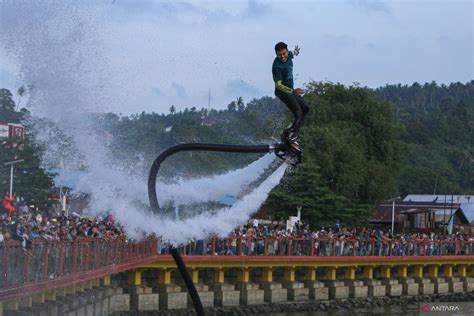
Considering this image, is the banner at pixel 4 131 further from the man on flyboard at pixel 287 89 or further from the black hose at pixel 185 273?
the man on flyboard at pixel 287 89

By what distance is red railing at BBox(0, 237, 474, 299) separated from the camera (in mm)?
24594

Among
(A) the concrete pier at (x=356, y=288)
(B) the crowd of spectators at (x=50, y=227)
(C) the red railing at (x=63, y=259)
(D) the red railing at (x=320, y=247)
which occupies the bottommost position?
(A) the concrete pier at (x=356, y=288)

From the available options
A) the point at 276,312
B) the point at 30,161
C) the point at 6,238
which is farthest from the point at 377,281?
the point at 6,238

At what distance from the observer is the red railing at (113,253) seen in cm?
2459

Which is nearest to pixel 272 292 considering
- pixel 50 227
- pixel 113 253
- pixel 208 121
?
pixel 113 253

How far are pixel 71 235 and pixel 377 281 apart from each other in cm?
3865

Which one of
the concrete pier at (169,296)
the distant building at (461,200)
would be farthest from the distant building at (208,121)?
the distant building at (461,200)

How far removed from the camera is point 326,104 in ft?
295

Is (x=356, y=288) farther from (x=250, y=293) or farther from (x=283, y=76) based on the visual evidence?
(x=283, y=76)

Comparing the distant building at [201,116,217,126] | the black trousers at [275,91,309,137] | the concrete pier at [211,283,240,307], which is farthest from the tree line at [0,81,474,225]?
the concrete pier at [211,283,240,307]

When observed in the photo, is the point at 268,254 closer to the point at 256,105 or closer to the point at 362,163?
the point at 256,105

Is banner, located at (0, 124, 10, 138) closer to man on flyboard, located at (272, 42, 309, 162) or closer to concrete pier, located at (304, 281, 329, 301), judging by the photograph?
man on flyboard, located at (272, 42, 309, 162)

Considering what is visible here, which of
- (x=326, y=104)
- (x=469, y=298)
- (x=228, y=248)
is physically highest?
(x=326, y=104)

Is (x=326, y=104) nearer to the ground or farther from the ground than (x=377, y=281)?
farther from the ground
